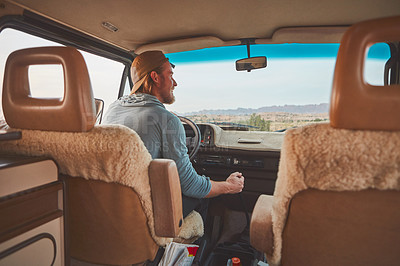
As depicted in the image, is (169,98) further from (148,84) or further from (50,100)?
(50,100)

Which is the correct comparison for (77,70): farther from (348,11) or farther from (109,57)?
(348,11)

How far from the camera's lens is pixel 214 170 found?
294 cm

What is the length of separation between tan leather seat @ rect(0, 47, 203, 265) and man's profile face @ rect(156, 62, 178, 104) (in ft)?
3.33

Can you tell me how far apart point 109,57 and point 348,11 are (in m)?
2.43

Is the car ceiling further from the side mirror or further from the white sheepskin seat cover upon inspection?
the white sheepskin seat cover

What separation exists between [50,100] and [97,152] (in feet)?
1.24

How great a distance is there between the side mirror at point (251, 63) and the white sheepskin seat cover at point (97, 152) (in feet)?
5.92

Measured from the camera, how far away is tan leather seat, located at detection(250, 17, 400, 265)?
31.5 inches

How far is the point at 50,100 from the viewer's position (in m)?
1.22

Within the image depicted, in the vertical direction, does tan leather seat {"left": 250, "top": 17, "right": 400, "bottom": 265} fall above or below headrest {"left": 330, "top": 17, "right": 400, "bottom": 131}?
below

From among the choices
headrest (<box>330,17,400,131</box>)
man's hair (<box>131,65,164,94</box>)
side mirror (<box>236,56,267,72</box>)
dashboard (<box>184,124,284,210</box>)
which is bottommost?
dashboard (<box>184,124,284,210</box>)

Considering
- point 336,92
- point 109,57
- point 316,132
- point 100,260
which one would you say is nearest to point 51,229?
point 100,260

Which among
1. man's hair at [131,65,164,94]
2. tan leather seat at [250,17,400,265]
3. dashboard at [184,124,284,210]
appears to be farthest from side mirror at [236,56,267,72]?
tan leather seat at [250,17,400,265]

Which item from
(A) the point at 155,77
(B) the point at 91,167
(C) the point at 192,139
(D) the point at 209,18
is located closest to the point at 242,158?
(C) the point at 192,139
